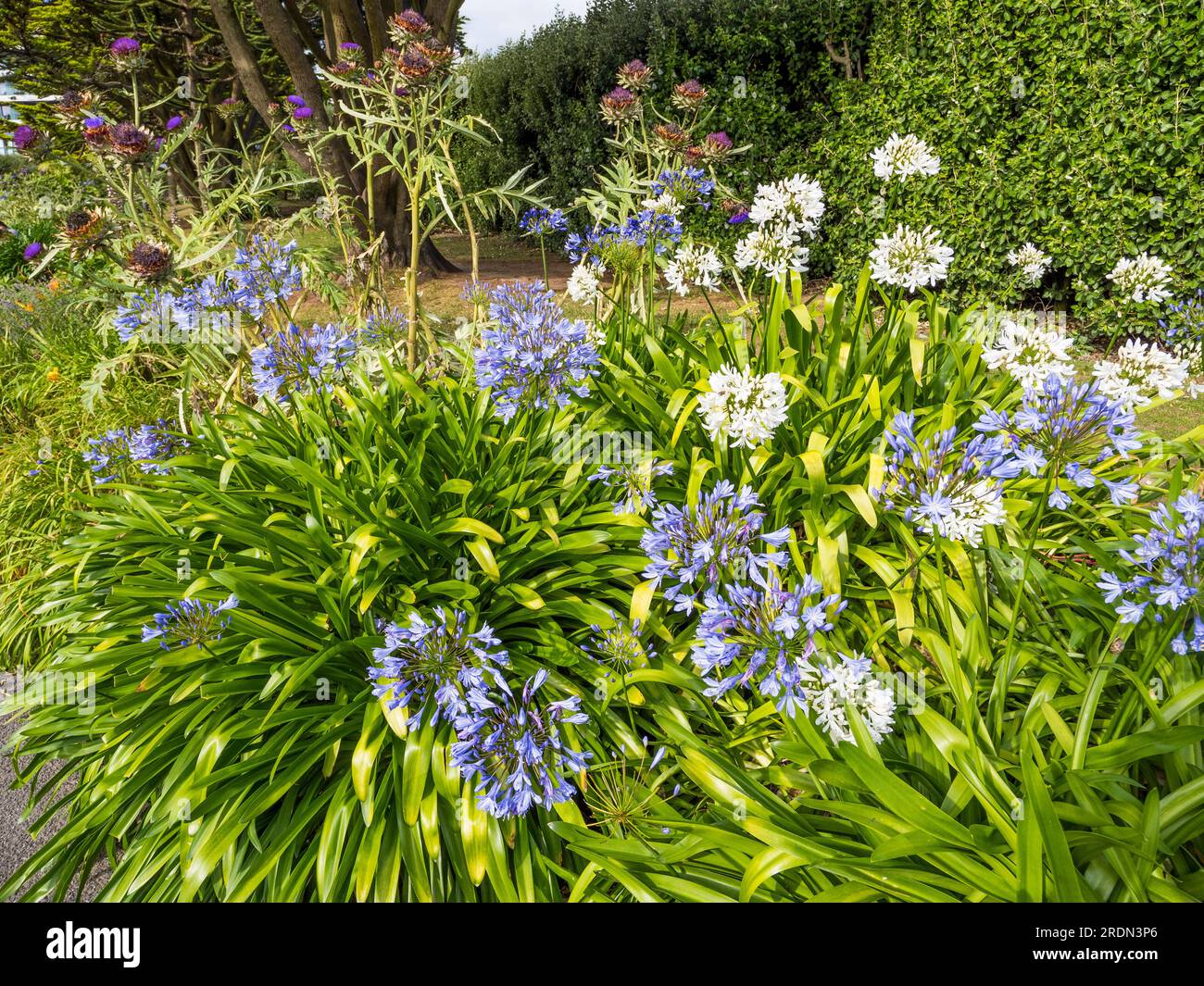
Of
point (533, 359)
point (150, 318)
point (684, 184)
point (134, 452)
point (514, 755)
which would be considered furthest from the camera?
point (684, 184)

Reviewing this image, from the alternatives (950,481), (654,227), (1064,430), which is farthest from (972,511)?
(654,227)

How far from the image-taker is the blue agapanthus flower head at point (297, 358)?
2.70 meters

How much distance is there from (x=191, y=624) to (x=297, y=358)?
3.27ft

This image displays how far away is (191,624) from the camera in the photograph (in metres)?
2.22

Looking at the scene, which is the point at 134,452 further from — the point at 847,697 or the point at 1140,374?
the point at 1140,374

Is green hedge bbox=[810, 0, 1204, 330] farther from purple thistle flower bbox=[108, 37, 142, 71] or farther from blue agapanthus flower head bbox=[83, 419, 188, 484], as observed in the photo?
purple thistle flower bbox=[108, 37, 142, 71]

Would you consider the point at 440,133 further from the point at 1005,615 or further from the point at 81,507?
the point at 1005,615

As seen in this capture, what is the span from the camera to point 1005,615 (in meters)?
2.30

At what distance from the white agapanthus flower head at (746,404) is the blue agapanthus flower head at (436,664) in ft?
2.65

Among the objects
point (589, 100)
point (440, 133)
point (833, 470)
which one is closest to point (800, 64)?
point (589, 100)

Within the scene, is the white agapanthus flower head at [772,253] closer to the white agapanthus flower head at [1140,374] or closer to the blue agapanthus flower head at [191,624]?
the white agapanthus flower head at [1140,374]

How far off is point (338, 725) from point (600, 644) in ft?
2.44

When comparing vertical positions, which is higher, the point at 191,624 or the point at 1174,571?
the point at 1174,571

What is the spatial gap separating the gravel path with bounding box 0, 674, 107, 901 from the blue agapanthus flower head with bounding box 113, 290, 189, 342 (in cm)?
155
